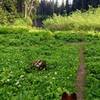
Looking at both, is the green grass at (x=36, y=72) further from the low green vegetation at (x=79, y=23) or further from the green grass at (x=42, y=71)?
the low green vegetation at (x=79, y=23)

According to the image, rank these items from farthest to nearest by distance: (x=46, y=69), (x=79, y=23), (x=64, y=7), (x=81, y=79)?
1. (x=64, y=7)
2. (x=79, y=23)
3. (x=46, y=69)
4. (x=81, y=79)

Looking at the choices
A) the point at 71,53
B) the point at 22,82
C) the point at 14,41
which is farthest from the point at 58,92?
the point at 14,41

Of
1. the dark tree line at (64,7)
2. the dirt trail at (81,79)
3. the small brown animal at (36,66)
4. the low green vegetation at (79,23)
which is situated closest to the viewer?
the dirt trail at (81,79)

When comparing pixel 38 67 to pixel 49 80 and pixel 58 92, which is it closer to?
pixel 49 80

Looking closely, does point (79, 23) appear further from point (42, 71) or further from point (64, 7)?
point (64, 7)

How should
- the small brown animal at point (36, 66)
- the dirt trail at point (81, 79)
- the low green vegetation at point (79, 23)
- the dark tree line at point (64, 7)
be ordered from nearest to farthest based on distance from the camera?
the dirt trail at point (81, 79)
the small brown animal at point (36, 66)
the low green vegetation at point (79, 23)
the dark tree line at point (64, 7)

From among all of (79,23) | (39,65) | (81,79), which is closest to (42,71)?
(39,65)

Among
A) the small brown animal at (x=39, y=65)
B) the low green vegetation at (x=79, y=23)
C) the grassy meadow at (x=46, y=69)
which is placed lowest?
the low green vegetation at (x=79, y=23)

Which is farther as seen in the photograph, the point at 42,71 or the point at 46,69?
the point at 46,69

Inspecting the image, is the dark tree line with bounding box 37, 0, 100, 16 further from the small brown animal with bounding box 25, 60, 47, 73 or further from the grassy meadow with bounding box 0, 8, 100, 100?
the small brown animal with bounding box 25, 60, 47, 73

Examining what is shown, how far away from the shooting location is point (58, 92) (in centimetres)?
1057

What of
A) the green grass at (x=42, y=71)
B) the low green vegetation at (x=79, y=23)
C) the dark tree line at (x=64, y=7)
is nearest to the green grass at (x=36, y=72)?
the green grass at (x=42, y=71)

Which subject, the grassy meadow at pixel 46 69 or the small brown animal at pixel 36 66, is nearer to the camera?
the grassy meadow at pixel 46 69

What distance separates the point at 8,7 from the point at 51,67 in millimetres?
30386
